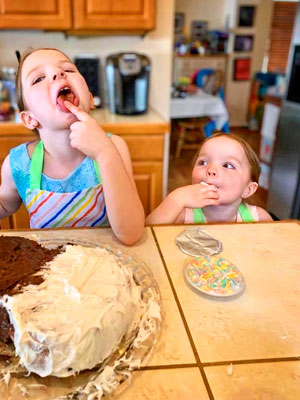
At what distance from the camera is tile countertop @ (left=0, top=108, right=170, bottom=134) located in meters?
2.00

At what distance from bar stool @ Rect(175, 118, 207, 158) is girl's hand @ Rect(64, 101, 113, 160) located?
4.08m

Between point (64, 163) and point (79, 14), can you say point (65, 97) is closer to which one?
point (64, 163)

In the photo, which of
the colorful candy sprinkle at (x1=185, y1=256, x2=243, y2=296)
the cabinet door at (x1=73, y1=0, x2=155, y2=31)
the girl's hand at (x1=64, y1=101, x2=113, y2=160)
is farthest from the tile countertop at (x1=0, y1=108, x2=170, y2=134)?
the colorful candy sprinkle at (x1=185, y1=256, x2=243, y2=296)

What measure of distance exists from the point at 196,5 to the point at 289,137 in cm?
432

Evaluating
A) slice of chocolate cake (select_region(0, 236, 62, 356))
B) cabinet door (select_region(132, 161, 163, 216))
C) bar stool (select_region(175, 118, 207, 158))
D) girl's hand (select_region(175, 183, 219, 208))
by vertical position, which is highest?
slice of chocolate cake (select_region(0, 236, 62, 356))

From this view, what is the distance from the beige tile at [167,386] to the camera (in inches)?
19.0

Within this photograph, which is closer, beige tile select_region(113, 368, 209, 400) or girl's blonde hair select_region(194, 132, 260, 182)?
beige tile select_region(113, 368, 209, 400)

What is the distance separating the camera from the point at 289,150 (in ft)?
9.59

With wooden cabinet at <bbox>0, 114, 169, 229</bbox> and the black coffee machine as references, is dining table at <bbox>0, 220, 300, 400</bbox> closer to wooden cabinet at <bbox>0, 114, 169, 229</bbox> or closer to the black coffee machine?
wooden cabinet at <bbox>0, 114, 169, 229</bbox>

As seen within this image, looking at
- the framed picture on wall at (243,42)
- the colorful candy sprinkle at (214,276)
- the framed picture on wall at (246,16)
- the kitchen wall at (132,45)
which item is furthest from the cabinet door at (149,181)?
the framed picture on wall at (246,16)

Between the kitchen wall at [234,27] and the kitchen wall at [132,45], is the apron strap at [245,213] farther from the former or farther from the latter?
the kitchen wall at [234,27]

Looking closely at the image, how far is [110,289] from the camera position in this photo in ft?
1.86

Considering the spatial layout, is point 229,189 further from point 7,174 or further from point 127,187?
point 7,174

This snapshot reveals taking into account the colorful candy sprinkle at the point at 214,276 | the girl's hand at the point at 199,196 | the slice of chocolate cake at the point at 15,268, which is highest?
the slice of chocolate cake at the point at 15,268
